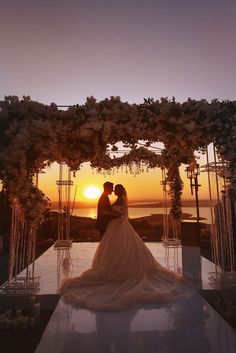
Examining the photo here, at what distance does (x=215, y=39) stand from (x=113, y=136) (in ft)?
11.2

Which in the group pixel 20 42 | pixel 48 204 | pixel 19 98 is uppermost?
pixel 20 42

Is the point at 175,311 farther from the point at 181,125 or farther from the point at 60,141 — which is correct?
the point at 60,141

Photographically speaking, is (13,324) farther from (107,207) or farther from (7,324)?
(107,207)

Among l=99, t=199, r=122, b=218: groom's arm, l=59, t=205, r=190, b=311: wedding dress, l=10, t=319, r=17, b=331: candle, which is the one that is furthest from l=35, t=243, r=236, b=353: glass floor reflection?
l=99, t=199, r=122, b=218: groom's arm

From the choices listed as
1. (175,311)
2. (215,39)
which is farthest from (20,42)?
(175,311)

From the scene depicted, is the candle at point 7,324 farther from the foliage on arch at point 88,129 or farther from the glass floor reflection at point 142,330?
the foliage on arch at point 88,129

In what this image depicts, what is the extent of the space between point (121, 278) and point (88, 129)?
9.94 ft

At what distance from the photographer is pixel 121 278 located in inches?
234

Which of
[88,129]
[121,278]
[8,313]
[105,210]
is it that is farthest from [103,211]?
[8,313]

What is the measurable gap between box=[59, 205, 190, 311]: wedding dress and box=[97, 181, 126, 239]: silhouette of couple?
130mm

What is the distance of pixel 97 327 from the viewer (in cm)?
416

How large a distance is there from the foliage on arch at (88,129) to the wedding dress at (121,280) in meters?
1.66

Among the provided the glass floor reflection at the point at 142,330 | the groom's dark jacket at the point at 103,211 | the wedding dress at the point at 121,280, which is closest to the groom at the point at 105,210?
the groom's dark jacket at the point at 103,211

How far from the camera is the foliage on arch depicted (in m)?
4.55
